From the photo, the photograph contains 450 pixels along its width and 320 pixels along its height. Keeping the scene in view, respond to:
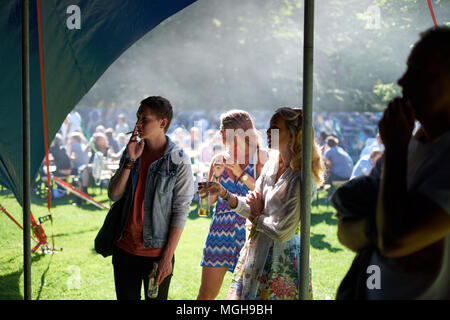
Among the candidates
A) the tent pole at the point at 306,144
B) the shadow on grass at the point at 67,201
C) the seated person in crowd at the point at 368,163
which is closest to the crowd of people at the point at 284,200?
the tent pole at the point at 306,144

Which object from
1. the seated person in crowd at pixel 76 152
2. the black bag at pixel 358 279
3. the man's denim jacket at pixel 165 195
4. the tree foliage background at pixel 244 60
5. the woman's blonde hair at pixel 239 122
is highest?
the tree foliage background at pixel 244 60

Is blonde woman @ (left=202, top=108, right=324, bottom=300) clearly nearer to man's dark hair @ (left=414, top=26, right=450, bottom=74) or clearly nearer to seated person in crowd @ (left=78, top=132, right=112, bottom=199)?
man's dark hair @ (left=414, top=26, right=450, bottom=74)

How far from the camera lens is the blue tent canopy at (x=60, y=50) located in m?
2.78

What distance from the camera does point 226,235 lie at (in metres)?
3.21

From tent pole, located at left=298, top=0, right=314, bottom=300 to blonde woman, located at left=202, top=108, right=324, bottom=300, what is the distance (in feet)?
0.65

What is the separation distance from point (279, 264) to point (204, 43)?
21886 millimetres

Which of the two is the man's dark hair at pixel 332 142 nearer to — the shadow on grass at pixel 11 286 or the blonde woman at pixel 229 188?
the blonde woman at pixel 229 188

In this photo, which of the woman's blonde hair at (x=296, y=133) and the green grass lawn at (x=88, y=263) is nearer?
the woman's blonde hair at (x=296, y=133)

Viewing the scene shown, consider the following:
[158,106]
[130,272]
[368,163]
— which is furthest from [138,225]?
[368,163]

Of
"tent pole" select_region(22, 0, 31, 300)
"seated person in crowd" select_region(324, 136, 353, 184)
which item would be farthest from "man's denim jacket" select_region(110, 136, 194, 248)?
"seated person in crowd" select_region(324, 136, 353, 184)

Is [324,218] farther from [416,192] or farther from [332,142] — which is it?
[416,192]

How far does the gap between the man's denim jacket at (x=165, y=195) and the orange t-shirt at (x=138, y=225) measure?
36 millimetres
